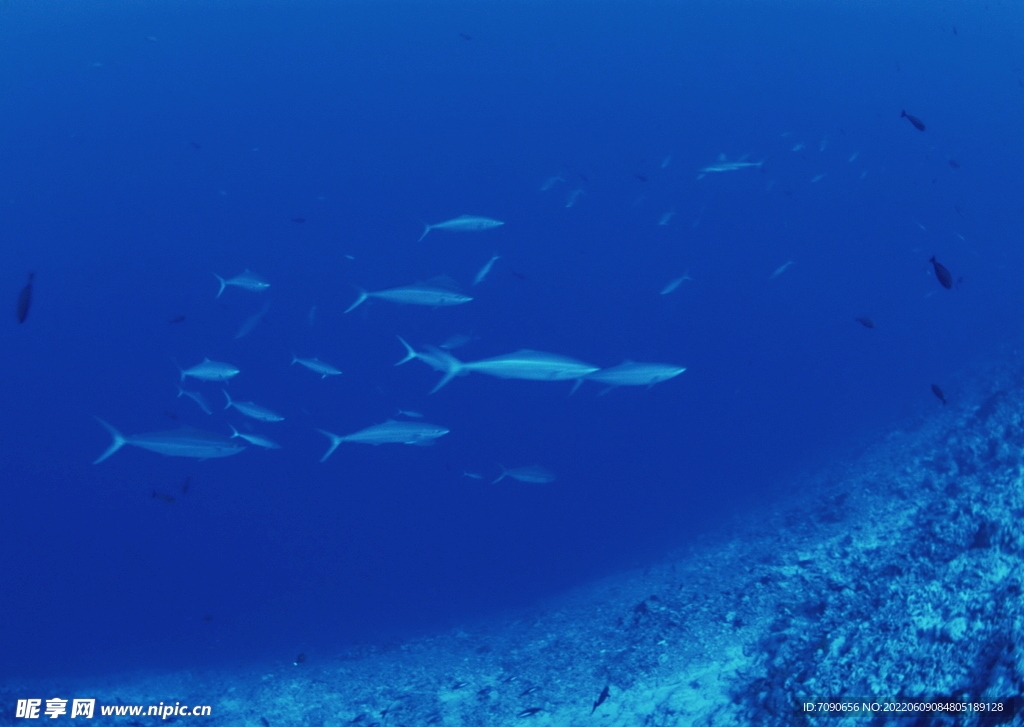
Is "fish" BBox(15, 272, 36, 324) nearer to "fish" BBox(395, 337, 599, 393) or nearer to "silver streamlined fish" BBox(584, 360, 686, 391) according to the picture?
"fish" BBox(395, 337, 599, 393)

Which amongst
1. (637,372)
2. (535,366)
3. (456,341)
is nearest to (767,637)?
(637,372)

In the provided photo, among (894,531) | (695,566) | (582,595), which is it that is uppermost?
(894,531)

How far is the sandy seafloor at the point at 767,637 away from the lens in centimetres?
352

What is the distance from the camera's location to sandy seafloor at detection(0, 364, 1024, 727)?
352 centimetres

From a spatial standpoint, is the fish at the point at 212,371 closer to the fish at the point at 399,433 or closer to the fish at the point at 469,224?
the fish at the point at 399,433

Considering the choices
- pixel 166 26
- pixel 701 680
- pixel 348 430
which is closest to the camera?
pixel 701 680

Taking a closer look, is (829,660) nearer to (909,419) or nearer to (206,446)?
(206,446)

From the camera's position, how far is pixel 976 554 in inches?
167

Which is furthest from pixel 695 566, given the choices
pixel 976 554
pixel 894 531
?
pixel 976 554

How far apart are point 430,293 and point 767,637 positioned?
4936 millimetres

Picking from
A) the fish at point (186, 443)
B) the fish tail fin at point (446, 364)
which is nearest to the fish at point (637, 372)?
the fish tail fin at point (446, 364)

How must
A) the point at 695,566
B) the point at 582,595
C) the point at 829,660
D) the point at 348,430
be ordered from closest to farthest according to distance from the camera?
the point at 829,660 < the point at 695,566 < the point at 582,595 < the point at 348,430

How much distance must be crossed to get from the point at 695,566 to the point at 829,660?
16.6 ft

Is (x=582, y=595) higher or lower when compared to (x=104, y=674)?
higher
